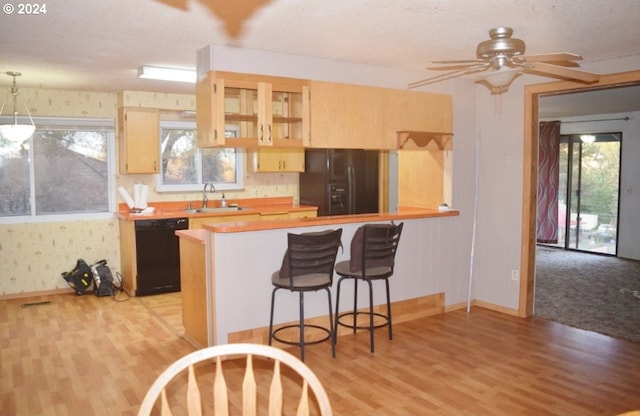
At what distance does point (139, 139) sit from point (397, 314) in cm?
368

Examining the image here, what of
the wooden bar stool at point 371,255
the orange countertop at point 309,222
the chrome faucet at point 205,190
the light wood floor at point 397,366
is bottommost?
the light wood floor at point 397,366

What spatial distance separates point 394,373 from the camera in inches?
142

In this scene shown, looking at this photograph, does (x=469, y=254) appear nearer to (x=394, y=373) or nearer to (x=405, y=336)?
(x=405, y=336)

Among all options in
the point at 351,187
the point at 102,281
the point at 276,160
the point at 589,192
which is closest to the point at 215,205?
the point at 276,160

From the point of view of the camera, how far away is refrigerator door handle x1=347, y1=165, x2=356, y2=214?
6.79 meters

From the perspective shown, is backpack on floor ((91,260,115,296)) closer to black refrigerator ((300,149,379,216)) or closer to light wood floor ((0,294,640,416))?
light wood floor ((0,294,640,416))

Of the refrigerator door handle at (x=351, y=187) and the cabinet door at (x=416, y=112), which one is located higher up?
the cabinet door at (x=416, y=112)

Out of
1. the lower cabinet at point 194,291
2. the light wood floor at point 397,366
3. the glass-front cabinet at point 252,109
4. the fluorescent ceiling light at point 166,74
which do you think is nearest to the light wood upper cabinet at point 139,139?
the fluorescent ceiling light at point 166,74

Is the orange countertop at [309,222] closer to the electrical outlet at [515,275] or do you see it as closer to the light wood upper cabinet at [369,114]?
the light wood upper cabinet at [369,114]

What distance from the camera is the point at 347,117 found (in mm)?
4453

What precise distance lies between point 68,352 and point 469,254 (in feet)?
12.7

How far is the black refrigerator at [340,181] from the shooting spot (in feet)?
21.9

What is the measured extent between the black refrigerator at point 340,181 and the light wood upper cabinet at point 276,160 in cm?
19

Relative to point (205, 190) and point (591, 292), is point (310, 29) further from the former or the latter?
point (591, 292)
